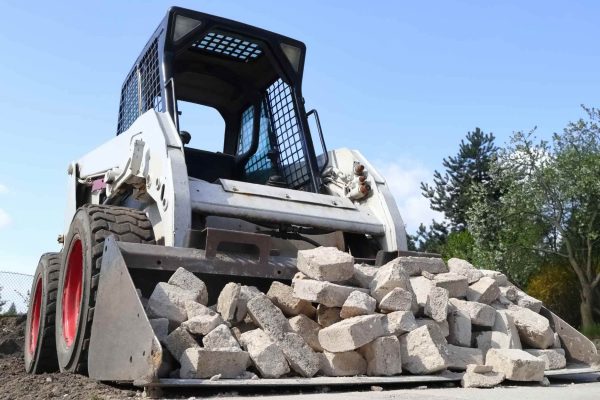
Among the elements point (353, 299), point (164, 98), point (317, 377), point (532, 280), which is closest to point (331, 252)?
point (353, 299)

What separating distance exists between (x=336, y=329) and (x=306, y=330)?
0.23m

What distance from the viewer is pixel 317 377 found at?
12.3 feet

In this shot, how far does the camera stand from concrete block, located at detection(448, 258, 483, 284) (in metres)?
5.02

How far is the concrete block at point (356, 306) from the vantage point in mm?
3951

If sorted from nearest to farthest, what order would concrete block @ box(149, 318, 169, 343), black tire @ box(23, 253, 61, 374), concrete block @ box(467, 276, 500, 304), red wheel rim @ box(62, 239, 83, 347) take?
concrete block @ box(149, 318, 169, 343)
concrete block @ box(467, 276, 500, 304)
red wheel rim @ box(62, 239, 83, 347)
black tire @ box(23, 253, 61, 374)

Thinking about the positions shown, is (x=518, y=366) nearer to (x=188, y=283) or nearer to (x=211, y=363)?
(x=211, y=363)

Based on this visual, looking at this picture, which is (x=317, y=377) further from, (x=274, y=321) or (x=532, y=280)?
(x=532, y=280)

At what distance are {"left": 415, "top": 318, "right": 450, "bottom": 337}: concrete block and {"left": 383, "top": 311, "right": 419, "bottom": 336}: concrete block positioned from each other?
0.31 ft

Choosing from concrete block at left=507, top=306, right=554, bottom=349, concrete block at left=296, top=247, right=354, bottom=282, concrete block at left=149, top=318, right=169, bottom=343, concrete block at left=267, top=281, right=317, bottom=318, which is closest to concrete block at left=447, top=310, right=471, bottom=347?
concrete block at left=507, top=306, right=554, bottom=349

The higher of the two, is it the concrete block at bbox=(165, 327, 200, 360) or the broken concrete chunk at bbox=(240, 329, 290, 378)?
the concrete block at bbox=(165, 327, 200, 360)

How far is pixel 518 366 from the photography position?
3.98 meters

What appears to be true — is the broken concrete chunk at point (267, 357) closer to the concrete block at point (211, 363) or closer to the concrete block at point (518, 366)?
the concrete block at point (211, 363)

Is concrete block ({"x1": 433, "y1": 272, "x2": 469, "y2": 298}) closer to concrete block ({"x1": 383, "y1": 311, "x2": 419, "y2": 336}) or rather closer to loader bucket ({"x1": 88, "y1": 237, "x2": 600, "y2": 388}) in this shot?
concrete block ({"x1": 383, "y1": 311, "x2": 419, "y2": 336})

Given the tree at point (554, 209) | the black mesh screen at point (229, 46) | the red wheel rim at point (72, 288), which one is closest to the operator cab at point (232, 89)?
the black mesh screen at point (229, 46)
